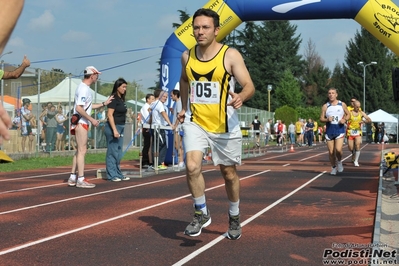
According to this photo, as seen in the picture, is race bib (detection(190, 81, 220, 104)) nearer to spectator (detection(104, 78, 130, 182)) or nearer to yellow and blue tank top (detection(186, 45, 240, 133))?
yellow and blue tank top (detection(186, 45, 240, 133))

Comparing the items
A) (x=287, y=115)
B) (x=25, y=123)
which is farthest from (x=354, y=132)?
(x=287, y=115)

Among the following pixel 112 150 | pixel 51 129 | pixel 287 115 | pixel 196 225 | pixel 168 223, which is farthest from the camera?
pixel 287 115

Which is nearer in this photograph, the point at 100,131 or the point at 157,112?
the point at 157,112

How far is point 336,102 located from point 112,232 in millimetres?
9728

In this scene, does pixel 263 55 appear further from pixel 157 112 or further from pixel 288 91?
pixel 157 112

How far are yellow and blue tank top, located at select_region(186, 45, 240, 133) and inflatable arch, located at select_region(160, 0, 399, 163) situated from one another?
10687mm

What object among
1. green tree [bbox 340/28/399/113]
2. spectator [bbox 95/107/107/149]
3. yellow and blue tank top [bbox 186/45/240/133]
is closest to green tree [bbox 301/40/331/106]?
green tree [bbox 340/28/399/113]

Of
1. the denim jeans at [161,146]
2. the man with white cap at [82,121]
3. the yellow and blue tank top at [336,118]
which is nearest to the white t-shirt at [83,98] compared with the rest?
the man with white cap at [82,121]

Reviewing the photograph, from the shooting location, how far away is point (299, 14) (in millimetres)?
17297

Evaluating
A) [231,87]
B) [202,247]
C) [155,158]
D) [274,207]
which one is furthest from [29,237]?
[155,158]

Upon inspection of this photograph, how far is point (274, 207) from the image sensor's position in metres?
9.31

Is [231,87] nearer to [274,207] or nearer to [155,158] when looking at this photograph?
[274,207]

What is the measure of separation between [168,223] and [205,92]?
75.4 inches

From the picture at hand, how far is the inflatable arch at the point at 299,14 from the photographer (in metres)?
16.4
